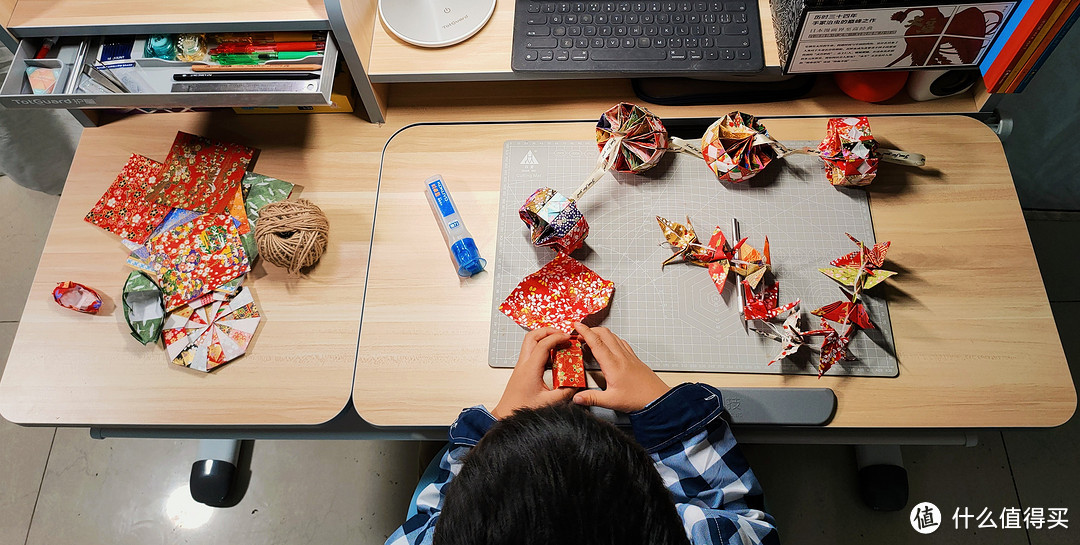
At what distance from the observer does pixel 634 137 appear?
97 cm

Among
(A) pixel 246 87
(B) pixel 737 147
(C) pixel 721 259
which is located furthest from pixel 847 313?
(A) pixel 246 87

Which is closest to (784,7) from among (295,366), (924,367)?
(924,367)

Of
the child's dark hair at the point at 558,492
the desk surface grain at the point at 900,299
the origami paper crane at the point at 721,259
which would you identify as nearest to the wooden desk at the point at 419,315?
the desk surface grain at the point at 900,299

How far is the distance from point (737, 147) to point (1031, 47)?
409 mm

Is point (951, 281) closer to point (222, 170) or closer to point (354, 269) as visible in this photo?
point (354, 269)

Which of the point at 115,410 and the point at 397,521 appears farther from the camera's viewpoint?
the point at 397,521

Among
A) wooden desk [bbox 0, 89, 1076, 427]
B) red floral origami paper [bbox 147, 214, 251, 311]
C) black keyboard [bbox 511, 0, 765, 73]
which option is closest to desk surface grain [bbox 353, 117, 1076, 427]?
wooden desk [bbox 0, 89, 1076, 427]

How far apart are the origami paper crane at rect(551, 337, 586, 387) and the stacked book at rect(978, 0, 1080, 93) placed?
28.9 inches

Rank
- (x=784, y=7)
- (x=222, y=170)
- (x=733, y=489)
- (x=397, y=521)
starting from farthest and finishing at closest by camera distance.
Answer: (x=397, y=521), (x=222, y=170), (x=784, y=7), (x=733, y=489)

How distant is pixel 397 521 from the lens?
59.4 inches

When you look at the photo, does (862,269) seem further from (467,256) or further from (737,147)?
(467,256)

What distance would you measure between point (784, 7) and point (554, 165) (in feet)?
1.35

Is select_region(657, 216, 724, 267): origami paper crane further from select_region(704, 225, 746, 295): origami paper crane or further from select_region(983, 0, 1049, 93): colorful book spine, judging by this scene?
select_region(983, 0, 1049, 93): colorful book spine

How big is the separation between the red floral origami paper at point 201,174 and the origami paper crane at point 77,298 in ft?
0.57
